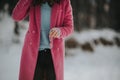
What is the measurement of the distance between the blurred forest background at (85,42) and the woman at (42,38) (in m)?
2.77

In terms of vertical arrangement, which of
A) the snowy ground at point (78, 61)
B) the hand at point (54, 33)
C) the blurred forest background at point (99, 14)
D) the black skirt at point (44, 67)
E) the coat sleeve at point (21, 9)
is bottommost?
the snowy ground at point (78, 61)

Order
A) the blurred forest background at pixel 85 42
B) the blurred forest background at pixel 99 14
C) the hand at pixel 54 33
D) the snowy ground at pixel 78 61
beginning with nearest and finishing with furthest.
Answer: the hand at pixel 54 33 < the snowy ground at pixel 78 61 < the blurred forest background at pixel 85 42 < the blurred forest background at pixel 99 14

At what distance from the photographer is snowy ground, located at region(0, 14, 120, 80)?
648 cm

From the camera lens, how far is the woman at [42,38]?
2967mm

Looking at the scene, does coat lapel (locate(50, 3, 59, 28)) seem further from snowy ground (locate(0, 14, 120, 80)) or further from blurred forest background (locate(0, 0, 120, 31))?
blurred forest background (locate(0, 0, 120, 31))

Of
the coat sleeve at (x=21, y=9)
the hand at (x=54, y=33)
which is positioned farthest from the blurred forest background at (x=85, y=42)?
the hand at (x=54, y=33)

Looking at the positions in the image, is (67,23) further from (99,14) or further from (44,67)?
(99,14)

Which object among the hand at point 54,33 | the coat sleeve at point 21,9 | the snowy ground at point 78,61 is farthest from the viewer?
the snowy ground at point 78,61

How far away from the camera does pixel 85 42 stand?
10.9 metres

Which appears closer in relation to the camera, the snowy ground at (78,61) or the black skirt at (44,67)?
the black skirt at (44,67)

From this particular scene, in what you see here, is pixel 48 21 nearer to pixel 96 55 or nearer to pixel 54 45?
pixel 54 45

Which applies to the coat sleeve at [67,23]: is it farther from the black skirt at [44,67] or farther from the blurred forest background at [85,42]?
the blurred forest background at [85,42]

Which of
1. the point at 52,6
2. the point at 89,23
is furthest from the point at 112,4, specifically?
the point at 52,6

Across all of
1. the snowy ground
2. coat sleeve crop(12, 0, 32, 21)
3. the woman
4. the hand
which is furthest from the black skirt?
the snowy ground
